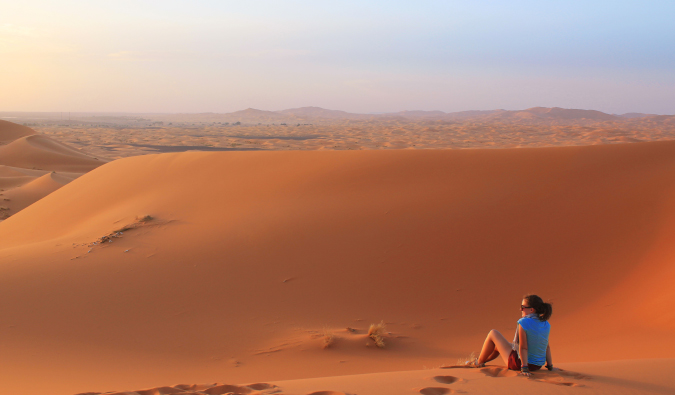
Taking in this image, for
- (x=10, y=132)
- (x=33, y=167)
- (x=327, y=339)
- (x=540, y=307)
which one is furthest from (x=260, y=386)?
(x=10, y=132)

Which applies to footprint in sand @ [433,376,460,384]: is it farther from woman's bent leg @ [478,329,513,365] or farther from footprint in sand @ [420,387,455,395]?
woman's bent leg @ [478,329,513,365]

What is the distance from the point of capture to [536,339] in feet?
13.2

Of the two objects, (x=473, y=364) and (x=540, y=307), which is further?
(x=473, y=364)

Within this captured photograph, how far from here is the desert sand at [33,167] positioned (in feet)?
81.3

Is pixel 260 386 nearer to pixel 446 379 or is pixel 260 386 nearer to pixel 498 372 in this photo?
pixel 446 379

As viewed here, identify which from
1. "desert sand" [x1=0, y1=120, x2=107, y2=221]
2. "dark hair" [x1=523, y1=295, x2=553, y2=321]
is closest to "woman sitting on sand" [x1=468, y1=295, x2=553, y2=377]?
"dark hair" [x1=523, y1=295, x2=553, y2=321]

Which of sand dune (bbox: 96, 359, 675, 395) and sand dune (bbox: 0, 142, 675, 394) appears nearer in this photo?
sand dune (bbox: 96, 359, 675, 395)

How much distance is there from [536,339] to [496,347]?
1.24 ft

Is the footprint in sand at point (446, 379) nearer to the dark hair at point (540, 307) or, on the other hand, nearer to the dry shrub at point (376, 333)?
the dark hair at point (540, 307)

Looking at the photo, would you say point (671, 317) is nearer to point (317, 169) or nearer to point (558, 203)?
point (558, 203)

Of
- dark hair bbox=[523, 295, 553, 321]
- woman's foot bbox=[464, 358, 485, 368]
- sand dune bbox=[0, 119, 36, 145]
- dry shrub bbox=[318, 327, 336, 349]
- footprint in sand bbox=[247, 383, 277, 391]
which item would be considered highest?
sand dune bbox=[0, 119, 36, 145]

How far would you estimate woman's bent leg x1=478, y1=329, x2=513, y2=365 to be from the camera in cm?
414

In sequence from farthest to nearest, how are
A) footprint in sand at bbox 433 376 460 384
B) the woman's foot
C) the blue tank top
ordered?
1. the woman's foot
2. the blue tank top
3. footprint in sand at bbox 433 376 460 384

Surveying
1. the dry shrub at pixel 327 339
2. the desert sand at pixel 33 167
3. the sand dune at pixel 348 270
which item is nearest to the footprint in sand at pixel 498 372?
the sand dune at pixel 348 270
